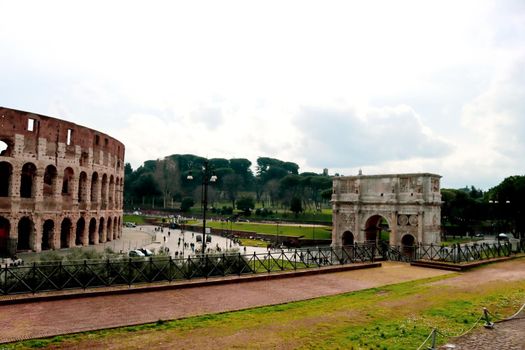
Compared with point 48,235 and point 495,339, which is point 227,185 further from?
point 495,339

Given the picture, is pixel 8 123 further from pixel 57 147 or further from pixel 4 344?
pixel 4 344

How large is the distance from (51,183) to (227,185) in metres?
73.6

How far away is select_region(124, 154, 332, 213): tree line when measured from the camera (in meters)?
97.5

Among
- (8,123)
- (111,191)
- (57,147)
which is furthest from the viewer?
(111,191)

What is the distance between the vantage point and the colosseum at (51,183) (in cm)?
3338

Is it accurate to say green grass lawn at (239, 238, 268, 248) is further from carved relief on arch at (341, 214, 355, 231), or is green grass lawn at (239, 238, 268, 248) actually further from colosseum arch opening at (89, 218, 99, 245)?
colosseum arch opening at (89, 218, 99, 245)

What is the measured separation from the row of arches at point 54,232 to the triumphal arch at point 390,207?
82.5 ft

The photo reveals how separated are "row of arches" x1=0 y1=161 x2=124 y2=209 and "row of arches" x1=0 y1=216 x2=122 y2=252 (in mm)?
2248

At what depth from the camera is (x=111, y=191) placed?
161 ft

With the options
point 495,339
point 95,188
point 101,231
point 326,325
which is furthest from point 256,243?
point 495,339

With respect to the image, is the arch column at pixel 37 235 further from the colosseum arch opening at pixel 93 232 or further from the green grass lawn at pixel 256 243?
the green grass lawn at pixel 256 243

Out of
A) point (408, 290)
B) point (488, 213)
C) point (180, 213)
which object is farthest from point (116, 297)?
point (180, 213)

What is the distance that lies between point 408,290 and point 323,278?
386 cm

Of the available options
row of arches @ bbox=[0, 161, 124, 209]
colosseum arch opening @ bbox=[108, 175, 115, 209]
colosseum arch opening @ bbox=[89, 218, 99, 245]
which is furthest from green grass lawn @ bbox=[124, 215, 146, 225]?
colosseum arch opening @ bbox=[89, 218, 99, 245]
